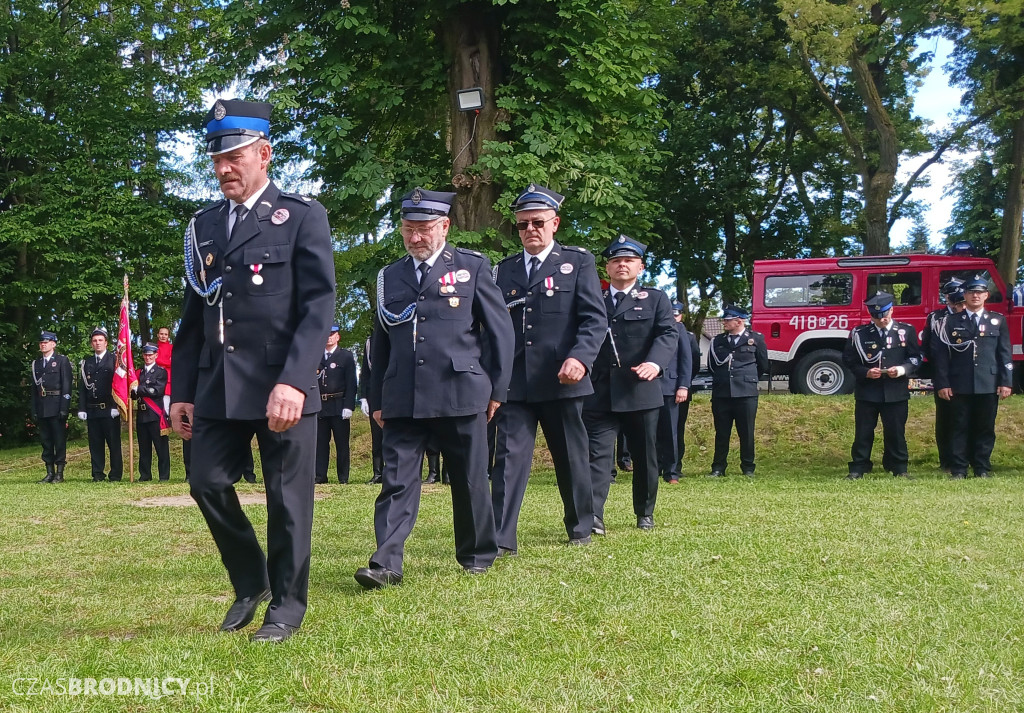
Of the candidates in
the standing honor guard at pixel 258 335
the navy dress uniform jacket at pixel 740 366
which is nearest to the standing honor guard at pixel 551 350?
the standing honor guard at pixel 258 335

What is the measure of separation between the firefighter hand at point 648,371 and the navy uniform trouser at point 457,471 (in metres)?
1.77

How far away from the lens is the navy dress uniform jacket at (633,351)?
808cm

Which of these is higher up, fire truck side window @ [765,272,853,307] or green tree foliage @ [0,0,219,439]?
green tree foliage @ [0,0,219,439]

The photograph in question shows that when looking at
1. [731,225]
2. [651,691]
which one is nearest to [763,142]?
[731,225]

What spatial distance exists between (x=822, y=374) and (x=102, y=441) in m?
12.9

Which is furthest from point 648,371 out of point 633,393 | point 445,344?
point 445,344

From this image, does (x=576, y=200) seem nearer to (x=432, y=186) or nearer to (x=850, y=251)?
(x=432, y=186)

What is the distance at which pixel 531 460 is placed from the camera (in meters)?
7.32

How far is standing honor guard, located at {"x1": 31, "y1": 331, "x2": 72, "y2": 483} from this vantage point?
17.2 m

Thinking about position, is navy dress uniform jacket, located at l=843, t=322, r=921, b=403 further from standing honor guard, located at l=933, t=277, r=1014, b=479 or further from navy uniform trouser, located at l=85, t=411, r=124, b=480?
navy uniform trouser, located at l=85, t=411, r=124, b=480

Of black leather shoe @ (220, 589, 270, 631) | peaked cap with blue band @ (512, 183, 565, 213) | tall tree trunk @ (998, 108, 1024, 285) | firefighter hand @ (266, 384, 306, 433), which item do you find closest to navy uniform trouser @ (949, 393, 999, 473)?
peaked cap with blue band @ (512, 183, 565, 213)

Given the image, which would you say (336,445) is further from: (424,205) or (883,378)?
(424,205)

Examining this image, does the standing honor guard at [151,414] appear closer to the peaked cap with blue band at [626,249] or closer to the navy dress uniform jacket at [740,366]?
the navy dress uniform jacket at [740,366]

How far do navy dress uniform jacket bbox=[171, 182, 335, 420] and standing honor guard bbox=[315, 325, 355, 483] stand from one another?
10.6m
